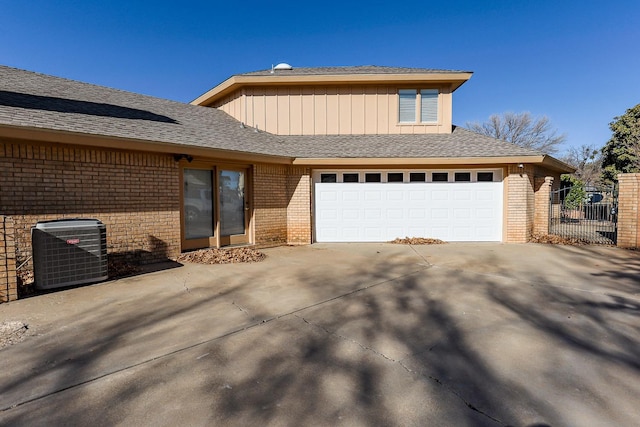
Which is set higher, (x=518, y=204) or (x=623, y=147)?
(x=623, y=147)

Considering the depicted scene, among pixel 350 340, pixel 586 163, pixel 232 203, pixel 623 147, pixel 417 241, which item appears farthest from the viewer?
pixel 586 163

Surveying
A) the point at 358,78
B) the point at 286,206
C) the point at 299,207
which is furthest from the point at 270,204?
the point at 358,78

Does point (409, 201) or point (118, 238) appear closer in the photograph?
point (118, 238)

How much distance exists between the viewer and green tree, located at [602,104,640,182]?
Result: 62.9ft

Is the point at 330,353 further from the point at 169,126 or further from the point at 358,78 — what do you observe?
the point at 358,78

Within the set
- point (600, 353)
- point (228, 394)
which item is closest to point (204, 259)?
point (228, 394)

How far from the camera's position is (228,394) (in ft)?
8.42

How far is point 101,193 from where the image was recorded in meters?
6.73

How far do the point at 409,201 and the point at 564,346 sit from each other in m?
7.49

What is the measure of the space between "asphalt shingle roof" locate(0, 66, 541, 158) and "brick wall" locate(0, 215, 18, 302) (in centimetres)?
192

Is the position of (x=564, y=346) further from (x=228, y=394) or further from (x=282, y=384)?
(x=228, y=394)

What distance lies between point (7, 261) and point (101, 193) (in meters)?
2.36

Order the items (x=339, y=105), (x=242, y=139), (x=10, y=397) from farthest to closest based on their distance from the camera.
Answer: (x=339, y=105), (x=242, y=139), (x=10, y=397)

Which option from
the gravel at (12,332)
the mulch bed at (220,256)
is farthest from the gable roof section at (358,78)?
the gravel at (12,332)
